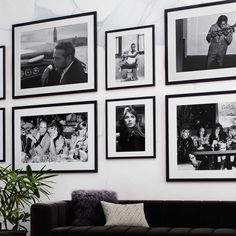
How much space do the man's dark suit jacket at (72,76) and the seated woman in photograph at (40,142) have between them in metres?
0.50

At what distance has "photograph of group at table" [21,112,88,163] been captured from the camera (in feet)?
20.5

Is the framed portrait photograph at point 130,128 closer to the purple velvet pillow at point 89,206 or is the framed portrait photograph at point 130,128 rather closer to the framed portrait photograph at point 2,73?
the purple velvet pillow at point 89,206

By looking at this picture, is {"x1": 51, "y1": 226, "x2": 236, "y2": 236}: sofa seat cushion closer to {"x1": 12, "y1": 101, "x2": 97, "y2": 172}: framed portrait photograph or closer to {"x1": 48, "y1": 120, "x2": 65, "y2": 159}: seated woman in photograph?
{"x1": 12, "y1": 101, "x2": 97, "y2": 172}: framed portrait photograph

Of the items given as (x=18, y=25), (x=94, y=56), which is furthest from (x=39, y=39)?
(x=94, y=56)

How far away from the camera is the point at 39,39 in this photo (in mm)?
6625

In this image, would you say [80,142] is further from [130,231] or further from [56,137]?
[130,231]

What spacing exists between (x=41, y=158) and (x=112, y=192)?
1172mm

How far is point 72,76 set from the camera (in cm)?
638

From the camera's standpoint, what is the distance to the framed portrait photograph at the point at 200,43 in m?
5.61

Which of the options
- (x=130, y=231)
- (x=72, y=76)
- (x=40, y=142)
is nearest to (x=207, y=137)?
(x=130, y=231)

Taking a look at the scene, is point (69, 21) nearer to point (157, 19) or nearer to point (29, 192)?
point (157, 19)

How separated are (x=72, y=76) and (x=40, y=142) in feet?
2.82

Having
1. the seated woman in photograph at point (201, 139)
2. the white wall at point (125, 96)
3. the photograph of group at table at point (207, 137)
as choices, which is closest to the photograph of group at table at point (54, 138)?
the white wall at point (125, 96)

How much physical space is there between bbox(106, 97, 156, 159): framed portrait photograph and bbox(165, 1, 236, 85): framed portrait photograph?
0.43 m
